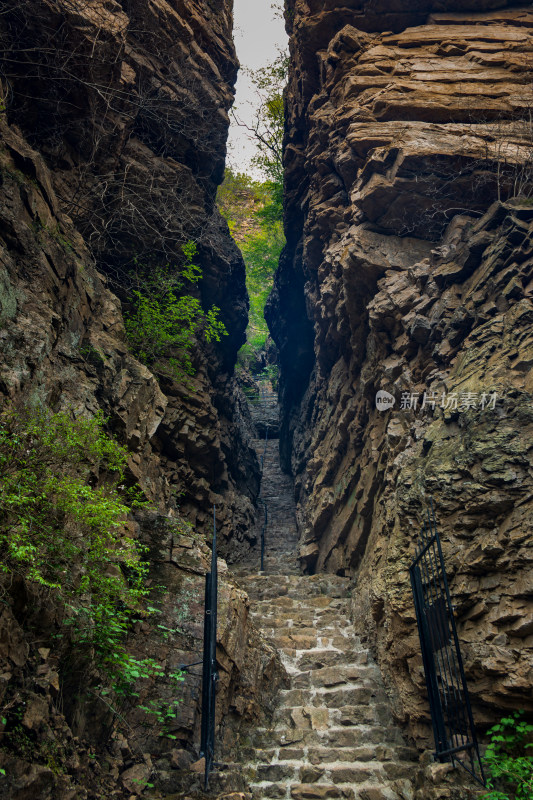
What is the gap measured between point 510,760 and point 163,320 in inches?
305

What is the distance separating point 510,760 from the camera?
12.1 ft

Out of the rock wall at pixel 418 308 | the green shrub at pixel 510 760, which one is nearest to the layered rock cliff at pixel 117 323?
the rock wall at pixel 418 308

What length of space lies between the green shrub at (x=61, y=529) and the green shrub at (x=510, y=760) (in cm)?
286

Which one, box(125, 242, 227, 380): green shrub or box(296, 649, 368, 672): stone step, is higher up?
box(125, 242, 227, 380): green shrub

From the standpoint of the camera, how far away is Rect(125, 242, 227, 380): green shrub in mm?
8641

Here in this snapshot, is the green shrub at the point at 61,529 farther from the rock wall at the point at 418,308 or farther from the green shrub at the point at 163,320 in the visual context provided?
the green shrub at the point at 163,320

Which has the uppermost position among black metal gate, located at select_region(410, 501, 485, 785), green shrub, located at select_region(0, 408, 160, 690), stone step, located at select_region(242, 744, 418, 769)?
green shrub, located at select_region(0, 408, 160, 690)

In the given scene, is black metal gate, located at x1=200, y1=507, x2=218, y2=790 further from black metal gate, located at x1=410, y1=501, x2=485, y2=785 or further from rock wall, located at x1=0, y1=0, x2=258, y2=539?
rock wall, located at x1=0, y1=0, x2=258, y2=539

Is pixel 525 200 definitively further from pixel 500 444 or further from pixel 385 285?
pixel 500 444

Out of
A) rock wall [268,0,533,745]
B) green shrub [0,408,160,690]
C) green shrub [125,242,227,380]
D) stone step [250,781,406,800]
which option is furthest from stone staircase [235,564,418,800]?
green shrub [125,242,227,380]

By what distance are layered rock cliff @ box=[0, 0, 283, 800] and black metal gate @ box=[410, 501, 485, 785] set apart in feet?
6.37

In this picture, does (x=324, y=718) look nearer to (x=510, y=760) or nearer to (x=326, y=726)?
(x=326, y=726)

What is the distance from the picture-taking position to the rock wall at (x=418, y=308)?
4.68 metres

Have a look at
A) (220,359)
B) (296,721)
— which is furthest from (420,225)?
(296,721)
